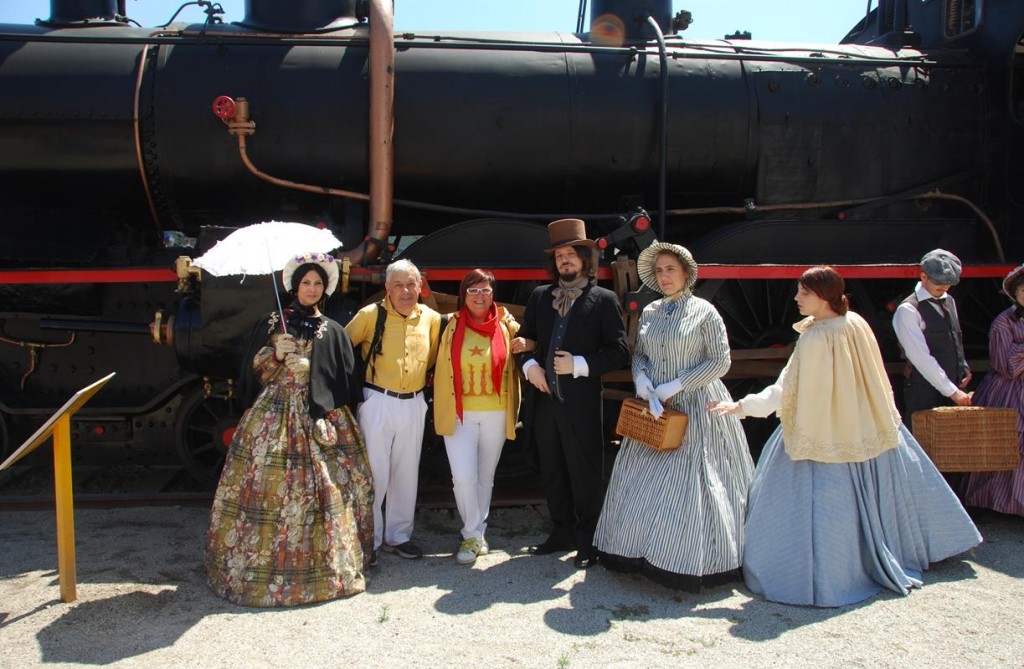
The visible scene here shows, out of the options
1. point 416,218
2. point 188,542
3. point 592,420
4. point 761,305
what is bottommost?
point 188,542

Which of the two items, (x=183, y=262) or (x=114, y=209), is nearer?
(x=183, y=262)

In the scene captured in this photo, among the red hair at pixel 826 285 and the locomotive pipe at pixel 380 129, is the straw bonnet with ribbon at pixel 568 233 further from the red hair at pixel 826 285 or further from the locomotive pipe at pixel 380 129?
the locomotive pipe at pixel 380 129

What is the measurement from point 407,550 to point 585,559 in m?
0.90

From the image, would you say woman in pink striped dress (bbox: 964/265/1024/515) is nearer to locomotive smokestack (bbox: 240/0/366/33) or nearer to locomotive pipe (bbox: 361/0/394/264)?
locomotive pipe (bbox: 361/0/394/264)

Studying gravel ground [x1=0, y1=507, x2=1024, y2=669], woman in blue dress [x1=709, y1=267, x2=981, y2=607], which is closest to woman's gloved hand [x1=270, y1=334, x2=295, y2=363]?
gravel ground [x1=0, y1=507, x2=1024, y2=669]

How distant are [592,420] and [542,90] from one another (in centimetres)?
218

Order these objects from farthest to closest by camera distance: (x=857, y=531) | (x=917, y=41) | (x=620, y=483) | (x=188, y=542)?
(x=917, y=41)
(x=188, y=542)
(x=620, y=483)
(x=857, y=531)

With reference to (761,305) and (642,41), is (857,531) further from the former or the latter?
(642,41)

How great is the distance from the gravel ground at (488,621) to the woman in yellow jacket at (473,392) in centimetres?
34

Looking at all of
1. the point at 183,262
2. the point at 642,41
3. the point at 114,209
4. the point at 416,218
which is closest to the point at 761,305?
the point at 642,41

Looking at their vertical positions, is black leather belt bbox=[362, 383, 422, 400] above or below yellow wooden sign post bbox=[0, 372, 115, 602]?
above

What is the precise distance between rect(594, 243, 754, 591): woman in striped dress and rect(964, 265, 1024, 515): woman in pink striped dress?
1.71 m

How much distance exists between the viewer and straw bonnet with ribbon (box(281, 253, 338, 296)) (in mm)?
3678

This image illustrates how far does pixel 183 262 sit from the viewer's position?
4379 millimetres
